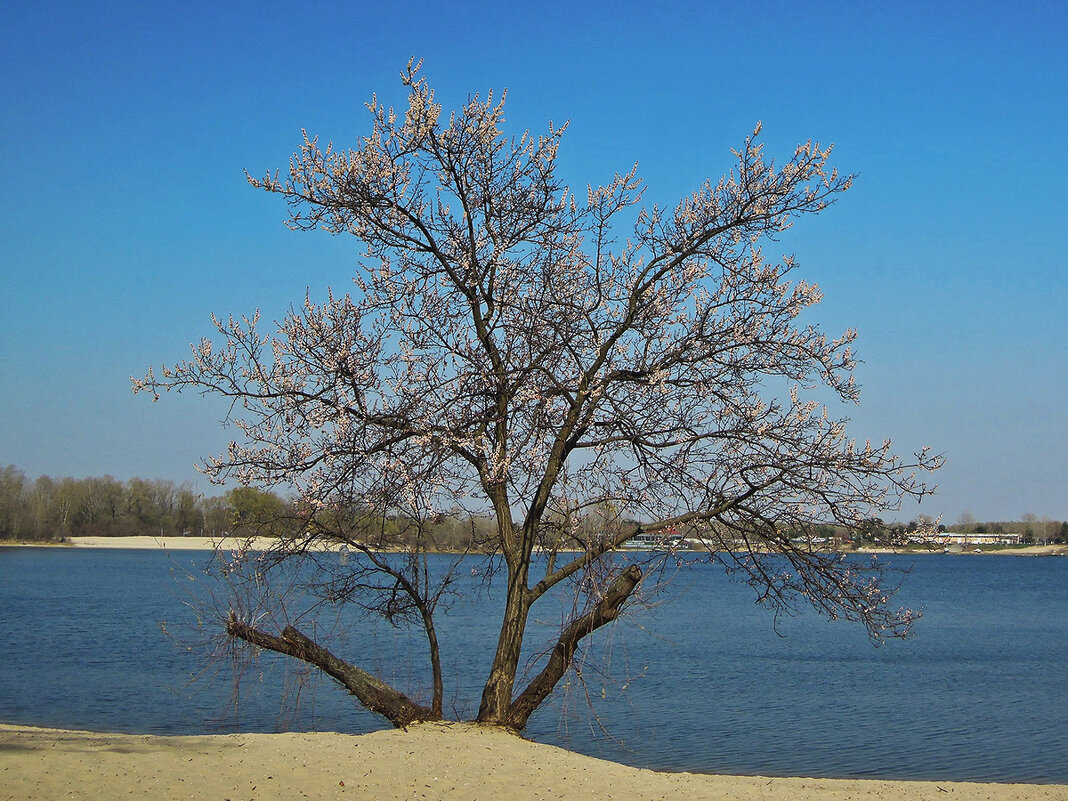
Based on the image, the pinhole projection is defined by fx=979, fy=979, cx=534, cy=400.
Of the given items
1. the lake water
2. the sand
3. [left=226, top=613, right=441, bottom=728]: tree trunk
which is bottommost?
the lake water

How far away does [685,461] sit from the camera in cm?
1012

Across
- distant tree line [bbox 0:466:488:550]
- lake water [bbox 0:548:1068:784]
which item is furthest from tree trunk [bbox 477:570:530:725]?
distant tree line [bbox 0:466:488:550]

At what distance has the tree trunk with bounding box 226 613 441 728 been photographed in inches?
422

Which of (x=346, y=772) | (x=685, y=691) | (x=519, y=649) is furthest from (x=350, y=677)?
(x=685, y=691)

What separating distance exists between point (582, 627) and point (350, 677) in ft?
8.78

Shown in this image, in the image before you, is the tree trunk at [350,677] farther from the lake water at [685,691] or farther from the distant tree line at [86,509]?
the distant tree line at [86,509]

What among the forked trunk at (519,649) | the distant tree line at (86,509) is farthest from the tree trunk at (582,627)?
the distant tree line at (86,509)

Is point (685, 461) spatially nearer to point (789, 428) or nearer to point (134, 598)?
point (789, 428)

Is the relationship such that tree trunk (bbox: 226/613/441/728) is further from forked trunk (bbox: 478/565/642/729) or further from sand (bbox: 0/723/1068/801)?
forked trunk (bbox: 478/565/642/729)

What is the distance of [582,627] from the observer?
10.7 metres

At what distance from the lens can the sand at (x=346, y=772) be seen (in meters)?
8.19

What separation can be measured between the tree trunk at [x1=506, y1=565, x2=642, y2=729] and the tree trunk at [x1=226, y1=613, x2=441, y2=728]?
1184 mm

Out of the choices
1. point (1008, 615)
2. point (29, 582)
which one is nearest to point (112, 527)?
point (29, 582)

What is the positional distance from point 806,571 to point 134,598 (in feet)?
145
